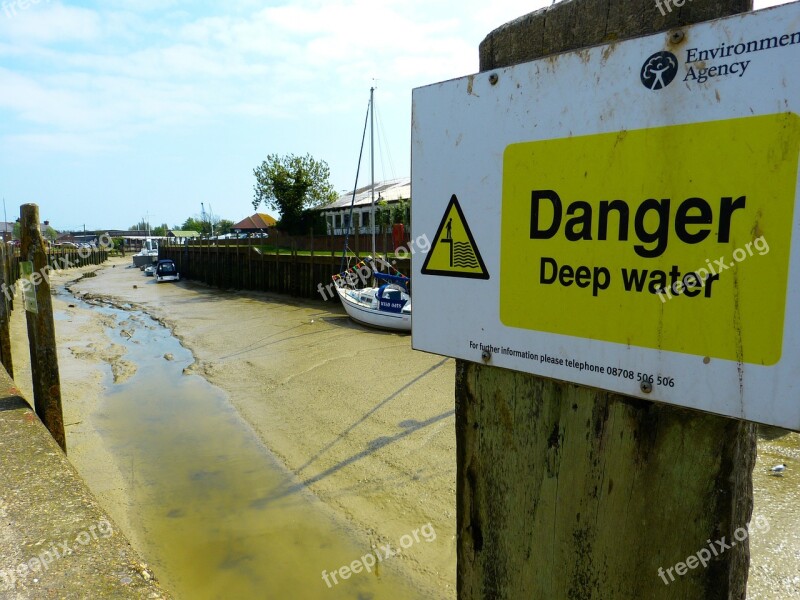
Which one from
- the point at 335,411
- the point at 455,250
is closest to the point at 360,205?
the point at 335,411

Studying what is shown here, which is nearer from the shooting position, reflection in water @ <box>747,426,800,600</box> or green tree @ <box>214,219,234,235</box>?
reflection in water @ <box>747,426,800,600</box>

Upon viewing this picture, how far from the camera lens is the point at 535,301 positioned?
1.20 meters

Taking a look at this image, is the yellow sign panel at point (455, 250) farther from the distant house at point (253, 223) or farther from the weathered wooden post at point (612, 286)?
the distant house at point (253, 223)

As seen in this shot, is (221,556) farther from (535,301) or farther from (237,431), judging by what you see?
(535,301)

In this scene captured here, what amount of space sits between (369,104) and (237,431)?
A: 20592 millimetres

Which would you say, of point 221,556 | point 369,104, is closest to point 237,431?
point 221,556

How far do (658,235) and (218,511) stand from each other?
631 centimetres

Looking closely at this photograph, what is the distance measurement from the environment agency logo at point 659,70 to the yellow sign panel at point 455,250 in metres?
0.49

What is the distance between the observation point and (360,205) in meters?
36.8

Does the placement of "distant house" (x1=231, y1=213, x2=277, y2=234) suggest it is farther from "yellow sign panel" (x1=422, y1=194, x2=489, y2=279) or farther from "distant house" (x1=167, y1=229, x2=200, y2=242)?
"yellow sign panel" (x1=422, y1=194, x2=489, y2=279)

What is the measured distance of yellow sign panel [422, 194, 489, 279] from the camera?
1.29m

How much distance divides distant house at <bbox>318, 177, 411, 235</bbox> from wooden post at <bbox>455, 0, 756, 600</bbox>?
33.9 meters

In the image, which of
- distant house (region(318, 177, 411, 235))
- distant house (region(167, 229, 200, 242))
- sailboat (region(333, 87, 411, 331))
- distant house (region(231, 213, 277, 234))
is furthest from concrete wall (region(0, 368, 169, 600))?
distant house (region(231, 213, 277, 234))

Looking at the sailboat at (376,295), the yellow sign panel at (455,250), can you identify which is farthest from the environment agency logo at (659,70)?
the sailboat at (376,295)
